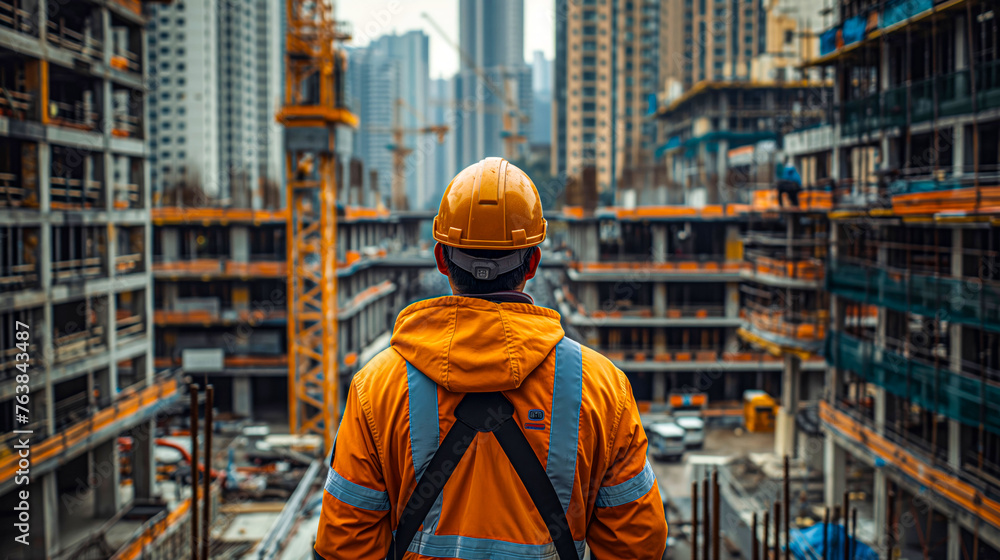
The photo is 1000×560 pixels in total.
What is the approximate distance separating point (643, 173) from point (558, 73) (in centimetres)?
6096

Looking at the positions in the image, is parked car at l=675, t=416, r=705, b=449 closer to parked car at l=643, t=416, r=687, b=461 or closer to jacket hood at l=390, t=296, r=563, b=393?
parked car at l=643, t=416, r=687, b=461

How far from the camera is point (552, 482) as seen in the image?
3299mm

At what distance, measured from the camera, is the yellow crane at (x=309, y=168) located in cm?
3338

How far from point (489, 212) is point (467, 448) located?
1034mm

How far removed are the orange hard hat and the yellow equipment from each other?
3717cm

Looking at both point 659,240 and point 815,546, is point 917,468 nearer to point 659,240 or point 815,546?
point 815,546

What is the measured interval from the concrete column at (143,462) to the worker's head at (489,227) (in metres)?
23.9

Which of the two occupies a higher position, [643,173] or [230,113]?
[230,113]

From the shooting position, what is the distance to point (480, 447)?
330 cm

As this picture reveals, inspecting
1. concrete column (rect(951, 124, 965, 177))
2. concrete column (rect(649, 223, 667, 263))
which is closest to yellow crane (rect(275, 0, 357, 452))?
concrete column (rect(649, 223, 667, 263))

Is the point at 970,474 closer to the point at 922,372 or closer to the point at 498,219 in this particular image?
the point at 922,372

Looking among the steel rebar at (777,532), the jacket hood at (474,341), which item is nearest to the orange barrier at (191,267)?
the steel rebar at (777,532)

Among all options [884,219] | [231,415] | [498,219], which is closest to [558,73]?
[231,415]

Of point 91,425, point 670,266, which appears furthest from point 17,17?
point 670,266
